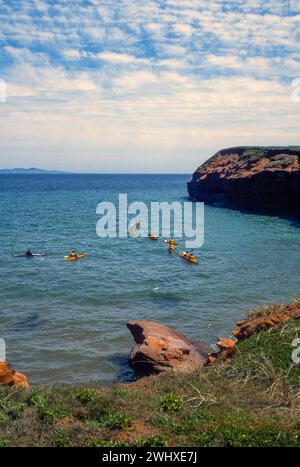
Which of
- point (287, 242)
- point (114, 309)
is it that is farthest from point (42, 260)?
point (287, 242)

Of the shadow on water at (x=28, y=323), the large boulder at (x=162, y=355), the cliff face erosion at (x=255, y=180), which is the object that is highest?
the cliff face erosion at (x=255, y=180)

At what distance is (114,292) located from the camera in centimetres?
2680

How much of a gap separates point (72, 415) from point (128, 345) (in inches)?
379

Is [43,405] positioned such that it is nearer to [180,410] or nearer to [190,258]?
[180,410]

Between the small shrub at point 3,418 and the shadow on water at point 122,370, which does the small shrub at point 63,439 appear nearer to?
the small shrub at point 3,418

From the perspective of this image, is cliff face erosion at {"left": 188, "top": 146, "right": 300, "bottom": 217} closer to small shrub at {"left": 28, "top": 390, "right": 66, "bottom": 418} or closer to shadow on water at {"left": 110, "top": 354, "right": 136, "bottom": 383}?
shadow on water at {"left": 110, "top": 354, "right": 136, "bottom": 383}

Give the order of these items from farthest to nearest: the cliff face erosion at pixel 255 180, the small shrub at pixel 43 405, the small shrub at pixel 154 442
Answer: the cliff face erosion at pixel 255 180, the small shrub at pixel 43 405, the small shrub at pixel 154 442

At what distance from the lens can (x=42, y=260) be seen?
35.6 metres

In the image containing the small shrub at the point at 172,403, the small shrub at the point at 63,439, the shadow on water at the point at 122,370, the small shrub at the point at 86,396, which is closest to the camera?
the small shrub at the point at 63,439

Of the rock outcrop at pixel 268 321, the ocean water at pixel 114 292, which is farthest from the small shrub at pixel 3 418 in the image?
the rock outcrop at pixel 268 321

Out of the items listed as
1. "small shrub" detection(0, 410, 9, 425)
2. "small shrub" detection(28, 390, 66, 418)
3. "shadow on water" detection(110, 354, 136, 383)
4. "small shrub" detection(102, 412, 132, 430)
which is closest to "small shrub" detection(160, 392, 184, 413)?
"small shrub" detection(102, 412, 132, 430)

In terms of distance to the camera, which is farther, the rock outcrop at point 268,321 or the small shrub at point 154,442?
the rock outcrop at point 268,321

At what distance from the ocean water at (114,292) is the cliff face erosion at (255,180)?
17.4 meters

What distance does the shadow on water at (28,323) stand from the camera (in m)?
20.9
